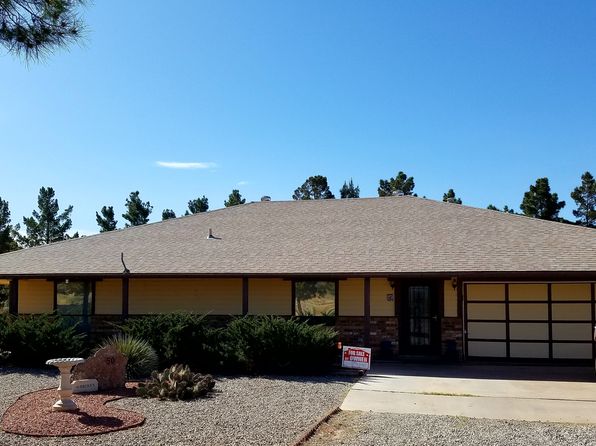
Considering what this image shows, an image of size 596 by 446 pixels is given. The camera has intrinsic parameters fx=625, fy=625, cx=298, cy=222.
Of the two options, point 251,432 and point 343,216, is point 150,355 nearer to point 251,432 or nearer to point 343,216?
point 251,432

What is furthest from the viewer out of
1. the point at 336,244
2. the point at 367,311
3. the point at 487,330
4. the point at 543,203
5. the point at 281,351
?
the point at 543,203

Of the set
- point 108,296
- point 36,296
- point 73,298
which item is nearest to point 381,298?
point 108,296

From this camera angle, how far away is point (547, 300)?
1609cm

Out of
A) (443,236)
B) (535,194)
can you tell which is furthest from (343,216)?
(535,194)

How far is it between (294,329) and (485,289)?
18.0ft

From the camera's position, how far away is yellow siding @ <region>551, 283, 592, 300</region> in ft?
52.3

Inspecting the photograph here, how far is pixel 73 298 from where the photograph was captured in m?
18.4

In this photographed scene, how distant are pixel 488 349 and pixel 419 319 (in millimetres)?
1908

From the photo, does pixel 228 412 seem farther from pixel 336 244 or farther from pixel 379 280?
pixel 336 244

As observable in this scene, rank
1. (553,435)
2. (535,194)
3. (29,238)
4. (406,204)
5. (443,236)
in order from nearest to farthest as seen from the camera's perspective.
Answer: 1. (553,435)
2. (443,236)
3. (406,204)
4. (535,194)
5. (29,238)

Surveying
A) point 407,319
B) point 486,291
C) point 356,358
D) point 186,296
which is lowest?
point 356,358

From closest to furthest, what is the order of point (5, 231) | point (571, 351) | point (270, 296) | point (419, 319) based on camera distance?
point (571, 351) < point (419, 319) < point (270, 296) < point (5, 231)

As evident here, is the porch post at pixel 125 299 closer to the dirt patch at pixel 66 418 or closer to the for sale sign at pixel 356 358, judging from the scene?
the dirt patch at pixel 66 418

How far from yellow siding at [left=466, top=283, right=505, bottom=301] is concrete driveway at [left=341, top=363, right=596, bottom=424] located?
1.85 metres
